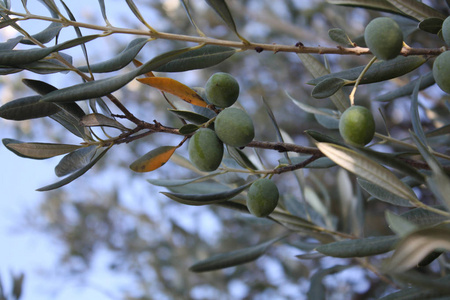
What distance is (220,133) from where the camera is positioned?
2.76 feet

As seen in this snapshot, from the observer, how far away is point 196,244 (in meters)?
3.61

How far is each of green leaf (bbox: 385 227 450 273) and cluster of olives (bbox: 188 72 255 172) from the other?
37cm

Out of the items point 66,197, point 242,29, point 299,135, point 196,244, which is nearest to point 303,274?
point 196,244

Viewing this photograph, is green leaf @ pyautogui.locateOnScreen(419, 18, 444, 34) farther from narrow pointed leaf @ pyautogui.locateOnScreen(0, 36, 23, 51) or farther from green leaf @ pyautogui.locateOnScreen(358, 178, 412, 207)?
narrow pointed leaf @ pyautogui.locateOnScreen(0, 36, 23, 51)

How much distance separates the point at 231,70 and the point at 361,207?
334 cm

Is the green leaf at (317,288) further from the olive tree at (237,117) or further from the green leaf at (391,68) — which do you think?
the green leaf at (391,68)

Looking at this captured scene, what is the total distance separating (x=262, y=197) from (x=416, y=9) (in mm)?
565

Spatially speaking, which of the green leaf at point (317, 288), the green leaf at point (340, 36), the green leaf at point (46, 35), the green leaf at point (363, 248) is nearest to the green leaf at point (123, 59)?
the green leaf at point (46, 35)

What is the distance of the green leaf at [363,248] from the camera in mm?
814

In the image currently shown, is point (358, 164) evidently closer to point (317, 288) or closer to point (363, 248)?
point (363, 248)

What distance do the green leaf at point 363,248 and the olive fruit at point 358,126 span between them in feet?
0.64

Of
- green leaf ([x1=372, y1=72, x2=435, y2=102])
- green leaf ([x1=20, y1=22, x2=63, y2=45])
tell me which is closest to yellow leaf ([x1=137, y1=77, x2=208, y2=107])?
green leaf ([x1=20, y1=22, x2=63, y2=45])

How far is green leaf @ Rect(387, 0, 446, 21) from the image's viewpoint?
0.99 meters

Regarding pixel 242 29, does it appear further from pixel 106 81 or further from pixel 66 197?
pixel 106 81
